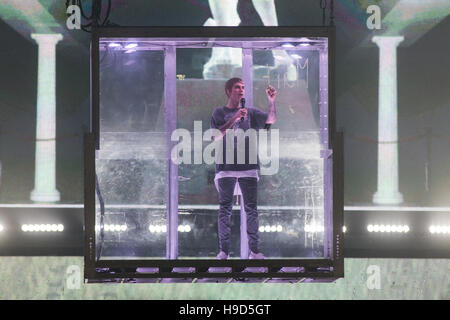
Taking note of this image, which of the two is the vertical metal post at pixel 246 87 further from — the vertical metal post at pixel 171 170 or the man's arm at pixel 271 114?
the vertical metal post at pixel 171 170

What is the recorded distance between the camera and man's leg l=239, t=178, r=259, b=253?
6.14 m

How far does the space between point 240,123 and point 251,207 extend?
2.60 feet

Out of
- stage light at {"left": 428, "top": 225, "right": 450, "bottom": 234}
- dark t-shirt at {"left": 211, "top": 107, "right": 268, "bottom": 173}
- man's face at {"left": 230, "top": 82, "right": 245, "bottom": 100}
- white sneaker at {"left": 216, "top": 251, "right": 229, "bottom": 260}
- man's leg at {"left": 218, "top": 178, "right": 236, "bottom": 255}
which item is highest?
man's face at {"left": 230, "top": 82, "right": 245, "bottom": 100}

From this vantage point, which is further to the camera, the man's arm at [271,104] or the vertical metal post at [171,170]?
the vertical metal post at [171,170]

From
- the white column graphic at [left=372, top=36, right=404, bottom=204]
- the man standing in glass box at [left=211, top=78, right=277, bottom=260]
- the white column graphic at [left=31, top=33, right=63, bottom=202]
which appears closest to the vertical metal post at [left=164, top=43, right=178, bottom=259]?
the man standing in glass box at [left=211, top=78, right=277, bottom=260]

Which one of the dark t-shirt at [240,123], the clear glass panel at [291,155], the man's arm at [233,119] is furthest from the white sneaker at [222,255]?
the man's arm at [233,119]

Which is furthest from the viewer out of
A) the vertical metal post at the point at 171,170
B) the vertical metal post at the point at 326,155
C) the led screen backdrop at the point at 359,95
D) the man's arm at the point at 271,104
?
the led screen backdrop at the point at 359,95

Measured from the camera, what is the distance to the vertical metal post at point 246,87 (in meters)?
6.24

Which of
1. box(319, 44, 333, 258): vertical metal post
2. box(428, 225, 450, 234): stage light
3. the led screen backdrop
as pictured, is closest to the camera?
box(319, 44, 333, 258): vertical metal post

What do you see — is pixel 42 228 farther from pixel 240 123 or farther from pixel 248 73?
pixel 248 73

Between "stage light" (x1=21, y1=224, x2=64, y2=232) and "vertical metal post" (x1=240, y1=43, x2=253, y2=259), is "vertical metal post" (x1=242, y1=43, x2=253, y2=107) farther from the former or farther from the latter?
"stage light" (x1=21, y1=224, x2=64, y2=232)

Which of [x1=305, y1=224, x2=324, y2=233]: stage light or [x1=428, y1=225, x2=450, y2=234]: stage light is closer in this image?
[x1=305, y1=224, x2=324, y2=233]: stage light

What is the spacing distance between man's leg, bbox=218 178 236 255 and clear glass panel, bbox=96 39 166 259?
0.57m

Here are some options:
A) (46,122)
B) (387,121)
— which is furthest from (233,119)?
(46,122)
